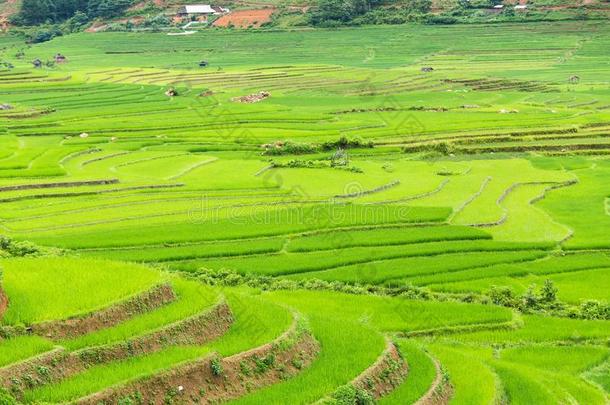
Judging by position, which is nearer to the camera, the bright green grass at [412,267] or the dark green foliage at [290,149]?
the bright green grass at [412,267]

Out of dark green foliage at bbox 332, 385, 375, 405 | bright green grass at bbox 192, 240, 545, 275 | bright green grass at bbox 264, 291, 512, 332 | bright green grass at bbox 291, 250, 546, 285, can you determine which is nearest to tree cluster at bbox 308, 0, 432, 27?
bright green grass at bbox 192, 240, 545, 275

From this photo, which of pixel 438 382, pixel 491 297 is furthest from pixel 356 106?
pixel 438 382

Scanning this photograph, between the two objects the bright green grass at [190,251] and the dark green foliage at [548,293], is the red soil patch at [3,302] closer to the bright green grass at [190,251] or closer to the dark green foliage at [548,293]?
the bright green grass at [190,251]

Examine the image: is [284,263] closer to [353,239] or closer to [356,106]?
[353,239]

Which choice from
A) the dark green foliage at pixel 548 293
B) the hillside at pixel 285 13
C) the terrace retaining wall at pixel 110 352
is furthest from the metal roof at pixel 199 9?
the terrace retaining wall at pixel 110 352

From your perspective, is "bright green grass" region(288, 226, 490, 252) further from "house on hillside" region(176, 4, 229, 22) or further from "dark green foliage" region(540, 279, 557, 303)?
"house on hillside" region(176, 4, 229, 22)

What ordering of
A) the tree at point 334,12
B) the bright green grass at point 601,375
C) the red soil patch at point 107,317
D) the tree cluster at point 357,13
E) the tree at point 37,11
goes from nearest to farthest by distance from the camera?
the red soil patch at point 107,317
the bright green grass at point 601,375
the tree cluster at point 357,13
the tree at point 334,12
the tree at point 37,11
